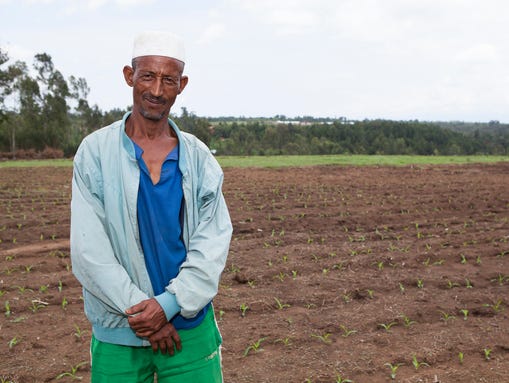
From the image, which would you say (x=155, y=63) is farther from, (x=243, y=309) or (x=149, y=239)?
(x=243, y=309)

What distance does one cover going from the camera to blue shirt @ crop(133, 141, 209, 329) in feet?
6.79

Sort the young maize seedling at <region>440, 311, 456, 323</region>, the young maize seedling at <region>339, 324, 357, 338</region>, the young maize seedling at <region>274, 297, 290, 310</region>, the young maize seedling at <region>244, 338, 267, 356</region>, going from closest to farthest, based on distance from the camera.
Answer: the young maize seedling at <region>244, 338, 267, 356</region>, the young maize seedling at <region>339, 324, 357, 338</region>, the young maize seedling at <region>440, 311, 456, 323</region>, the young maize seedling at <region>274, 297, 290, 310</region>

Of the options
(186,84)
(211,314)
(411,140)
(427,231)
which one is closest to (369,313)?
(211,314)

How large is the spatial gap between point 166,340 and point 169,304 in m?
0.16

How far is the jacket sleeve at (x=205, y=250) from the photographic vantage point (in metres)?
2.00

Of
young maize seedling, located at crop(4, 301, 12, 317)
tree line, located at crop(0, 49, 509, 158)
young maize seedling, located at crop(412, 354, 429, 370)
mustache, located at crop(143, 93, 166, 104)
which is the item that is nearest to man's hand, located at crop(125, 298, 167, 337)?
mustache, located at crop(143, 93, 166, 104)

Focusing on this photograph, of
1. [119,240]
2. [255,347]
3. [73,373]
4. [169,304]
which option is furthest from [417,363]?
[119,240]

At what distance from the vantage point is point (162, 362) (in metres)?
2.09

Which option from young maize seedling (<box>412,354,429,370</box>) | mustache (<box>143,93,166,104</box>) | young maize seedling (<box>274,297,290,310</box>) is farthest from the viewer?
young maize seedling (<box>274,297,290,310</box>)

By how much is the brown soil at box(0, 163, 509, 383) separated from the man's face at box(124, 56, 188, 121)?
8.21ft

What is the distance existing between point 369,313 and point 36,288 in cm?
370

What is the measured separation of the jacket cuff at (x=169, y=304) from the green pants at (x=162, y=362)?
0.53ft

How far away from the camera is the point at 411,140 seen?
2496 inches

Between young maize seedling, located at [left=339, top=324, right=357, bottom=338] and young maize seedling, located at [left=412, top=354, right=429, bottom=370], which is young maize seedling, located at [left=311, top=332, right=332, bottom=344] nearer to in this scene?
young maize seedling, located at [left=339, top=324, right=357, bottom=338]
